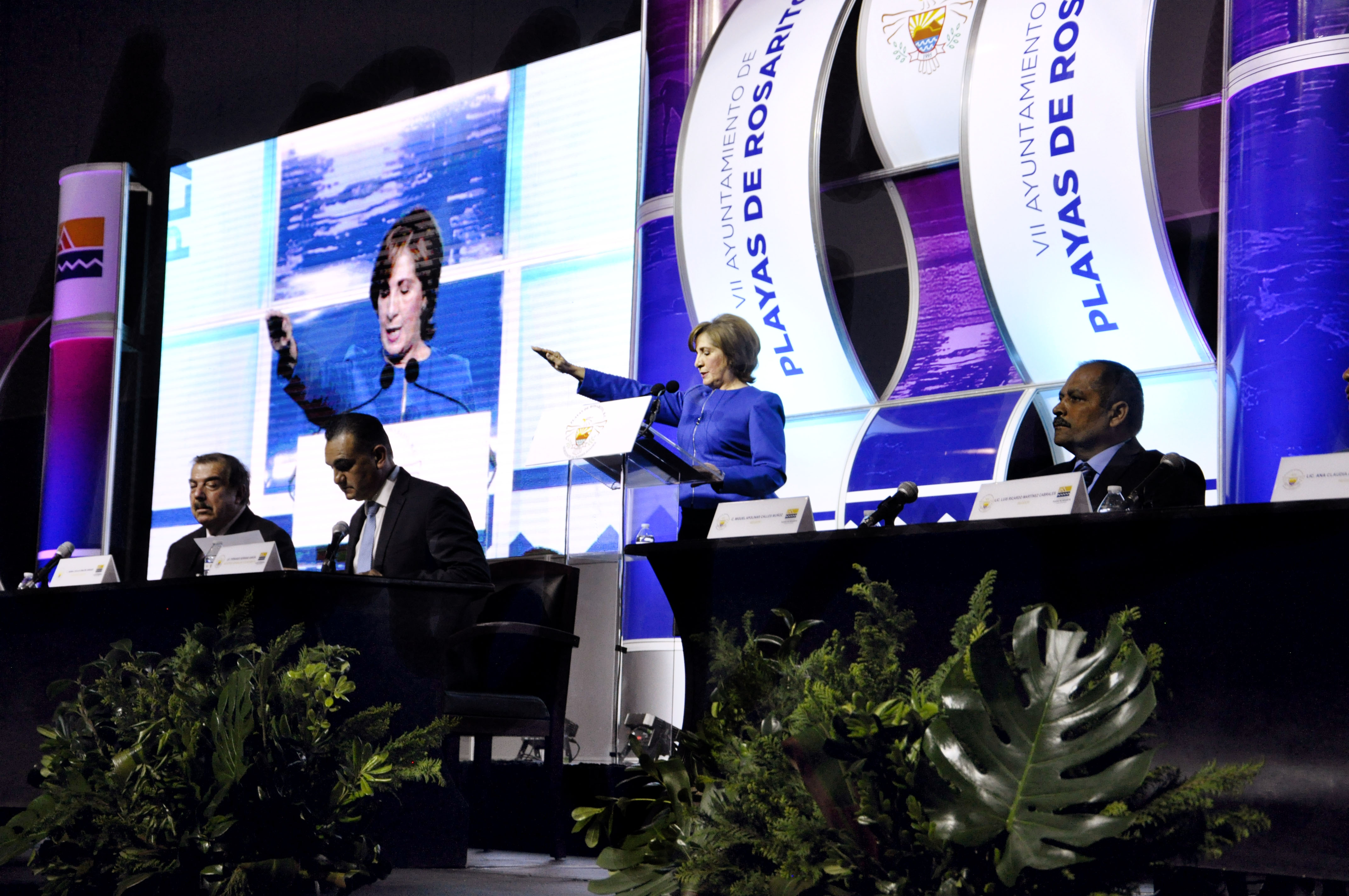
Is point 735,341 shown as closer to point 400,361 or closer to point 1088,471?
point 1088,471

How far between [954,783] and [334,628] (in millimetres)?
1592

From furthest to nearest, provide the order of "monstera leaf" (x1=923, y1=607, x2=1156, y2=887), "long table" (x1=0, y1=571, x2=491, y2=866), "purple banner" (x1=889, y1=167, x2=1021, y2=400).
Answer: "purple banner" (x1=889, y1=167, x2=1021, y2=400) → "long table" (x1=0, y1=571, x2=491, y2=866) → "monstera leaf" (x1=923, y1=607, x2=1156, y2=887)

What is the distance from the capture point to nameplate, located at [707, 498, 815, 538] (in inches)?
94.0

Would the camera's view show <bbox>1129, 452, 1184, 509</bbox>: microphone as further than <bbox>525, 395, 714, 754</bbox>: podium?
No

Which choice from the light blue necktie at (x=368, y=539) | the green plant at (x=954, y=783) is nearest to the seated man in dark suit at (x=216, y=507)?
the light blue necktie at (x=368, y=539)

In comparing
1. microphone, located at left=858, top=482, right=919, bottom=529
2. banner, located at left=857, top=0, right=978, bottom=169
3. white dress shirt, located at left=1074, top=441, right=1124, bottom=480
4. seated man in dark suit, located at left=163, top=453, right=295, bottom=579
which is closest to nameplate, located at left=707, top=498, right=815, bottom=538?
microphone, located at left=858, top=482, right=919, bottom=529

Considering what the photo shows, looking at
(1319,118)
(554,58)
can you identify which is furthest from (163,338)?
(1319,118)

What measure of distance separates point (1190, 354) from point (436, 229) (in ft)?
10.8

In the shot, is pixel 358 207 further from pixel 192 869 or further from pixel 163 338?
pixel 192 869

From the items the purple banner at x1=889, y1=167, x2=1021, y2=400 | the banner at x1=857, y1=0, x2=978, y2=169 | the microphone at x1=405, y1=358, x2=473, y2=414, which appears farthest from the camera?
the microphone at x1=405, y1=358, x2=473, y2=414

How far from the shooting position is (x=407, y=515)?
3.11 metres

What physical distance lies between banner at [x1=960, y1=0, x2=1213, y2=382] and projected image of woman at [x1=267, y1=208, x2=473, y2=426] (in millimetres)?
2502

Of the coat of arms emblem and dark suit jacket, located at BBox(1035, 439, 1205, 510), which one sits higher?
the coat of arms emblem

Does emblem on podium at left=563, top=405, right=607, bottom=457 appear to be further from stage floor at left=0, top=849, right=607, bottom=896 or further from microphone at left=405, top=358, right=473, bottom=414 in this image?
microphone at left=405, top=358, right=473, bottom=414
